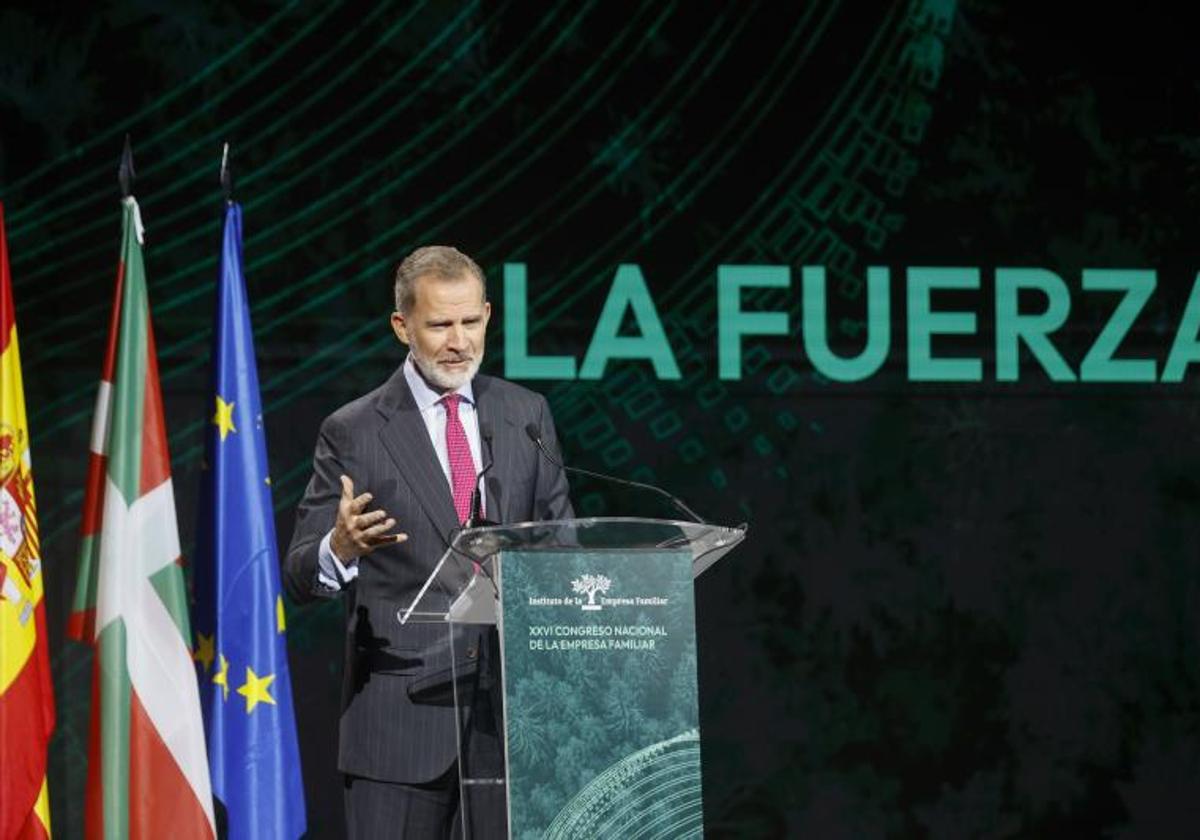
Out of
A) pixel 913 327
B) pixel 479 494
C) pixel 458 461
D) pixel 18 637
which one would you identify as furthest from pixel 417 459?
pixel 913 327

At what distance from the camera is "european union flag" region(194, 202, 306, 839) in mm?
3885

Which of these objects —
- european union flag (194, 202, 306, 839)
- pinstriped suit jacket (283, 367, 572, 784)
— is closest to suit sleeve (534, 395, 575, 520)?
pinstriped suit jacket (283, 367, 572, 784)

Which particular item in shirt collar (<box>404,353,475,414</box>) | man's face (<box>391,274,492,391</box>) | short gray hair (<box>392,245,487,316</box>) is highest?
short gray hair (<box>392,245,487,316</box>)

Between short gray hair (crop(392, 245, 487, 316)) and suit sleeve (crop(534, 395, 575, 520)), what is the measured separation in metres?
0.32

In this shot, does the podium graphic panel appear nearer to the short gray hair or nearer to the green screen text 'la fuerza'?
the short gray hair

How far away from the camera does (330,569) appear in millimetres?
3139

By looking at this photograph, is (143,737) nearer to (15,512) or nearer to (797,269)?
(15,512)

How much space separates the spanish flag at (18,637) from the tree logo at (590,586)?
1456 millimetres

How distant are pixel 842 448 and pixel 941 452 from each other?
312 mm

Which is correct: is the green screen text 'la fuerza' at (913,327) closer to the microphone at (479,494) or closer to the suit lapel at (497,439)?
the suit lapel at (497,439)

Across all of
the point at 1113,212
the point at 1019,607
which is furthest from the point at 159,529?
the point at 1113,212

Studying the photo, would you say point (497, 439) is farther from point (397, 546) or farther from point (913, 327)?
point (913, 327)

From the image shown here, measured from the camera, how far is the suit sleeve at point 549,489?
10.9 ft

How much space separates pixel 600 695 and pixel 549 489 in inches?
28.0
